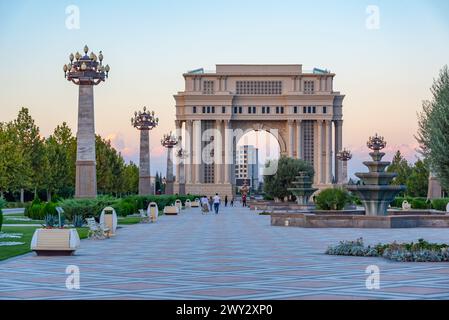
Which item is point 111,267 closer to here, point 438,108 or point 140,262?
point 140,262

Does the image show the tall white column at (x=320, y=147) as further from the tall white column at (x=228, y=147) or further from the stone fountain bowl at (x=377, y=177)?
the stone fountain bowl at (x=377, y=177)

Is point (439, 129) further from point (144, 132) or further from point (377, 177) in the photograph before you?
point (144, 132)

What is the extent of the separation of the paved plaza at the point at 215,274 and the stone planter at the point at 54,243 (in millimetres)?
361

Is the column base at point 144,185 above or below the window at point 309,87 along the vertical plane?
below

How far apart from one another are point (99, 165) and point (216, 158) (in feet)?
158

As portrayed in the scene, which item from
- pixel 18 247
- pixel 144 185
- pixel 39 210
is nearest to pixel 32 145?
pixel 144 185

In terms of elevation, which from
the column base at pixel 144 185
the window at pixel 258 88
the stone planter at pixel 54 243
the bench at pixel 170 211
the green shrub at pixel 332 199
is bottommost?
the bench at pixel 170 211

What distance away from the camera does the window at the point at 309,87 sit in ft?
438

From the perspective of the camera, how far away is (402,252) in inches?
742

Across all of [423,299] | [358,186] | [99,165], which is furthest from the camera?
[99,165]

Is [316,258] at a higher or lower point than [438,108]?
lower

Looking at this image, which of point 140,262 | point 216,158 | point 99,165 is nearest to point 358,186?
point 140,262

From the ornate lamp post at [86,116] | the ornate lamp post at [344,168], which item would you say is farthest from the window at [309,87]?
the ornate lamp post at [86,116]

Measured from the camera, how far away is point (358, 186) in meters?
36.0
